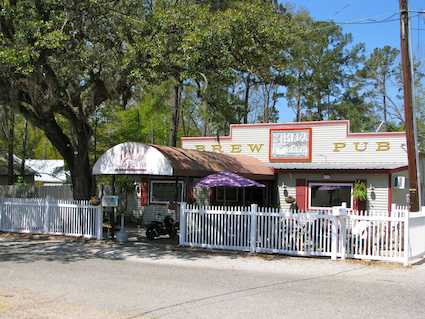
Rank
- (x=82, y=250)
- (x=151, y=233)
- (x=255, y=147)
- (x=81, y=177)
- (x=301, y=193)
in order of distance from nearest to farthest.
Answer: (x=82, y=250)
(x=151, y=233)
(x=81, y=177)
(x=301, y=193)
(x=255, y=147)

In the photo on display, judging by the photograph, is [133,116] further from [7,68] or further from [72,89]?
[7,68]

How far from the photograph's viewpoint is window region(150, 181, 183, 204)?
1022 inches

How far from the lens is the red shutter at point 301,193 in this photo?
2402 cm

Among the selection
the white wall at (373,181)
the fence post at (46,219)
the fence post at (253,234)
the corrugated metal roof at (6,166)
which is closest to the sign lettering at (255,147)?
the white wall at (373,181)

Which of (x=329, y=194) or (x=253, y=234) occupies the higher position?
(x=329, y=194)

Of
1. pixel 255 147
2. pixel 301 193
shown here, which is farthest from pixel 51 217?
pixel 301 193

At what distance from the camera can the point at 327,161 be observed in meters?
24.5

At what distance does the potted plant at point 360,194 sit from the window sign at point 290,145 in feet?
9.19

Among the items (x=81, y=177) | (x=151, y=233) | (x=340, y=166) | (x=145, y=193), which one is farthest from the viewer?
(x=145, y=193)

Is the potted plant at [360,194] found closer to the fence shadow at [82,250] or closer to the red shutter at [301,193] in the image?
the red shutter at [301,193]

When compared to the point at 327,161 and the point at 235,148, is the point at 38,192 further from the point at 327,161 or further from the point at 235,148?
the point at 327,161

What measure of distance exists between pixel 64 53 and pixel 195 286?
8.69m

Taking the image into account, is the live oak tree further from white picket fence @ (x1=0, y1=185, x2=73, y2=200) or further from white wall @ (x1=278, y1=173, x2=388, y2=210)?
white picket fence @ (x1=0, y1=185, x2=73, y2=200)

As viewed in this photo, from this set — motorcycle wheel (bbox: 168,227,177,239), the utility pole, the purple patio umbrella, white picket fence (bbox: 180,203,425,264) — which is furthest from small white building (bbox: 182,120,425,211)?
white picket fence (bbox: 180,203,425,264)
